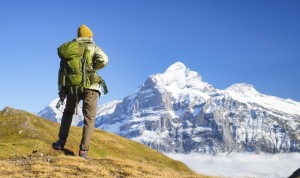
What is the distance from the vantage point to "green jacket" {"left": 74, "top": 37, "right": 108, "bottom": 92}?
1672 cm

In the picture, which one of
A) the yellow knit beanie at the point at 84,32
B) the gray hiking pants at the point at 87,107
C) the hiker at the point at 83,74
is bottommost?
the gray hiking pants at the point at 87,107

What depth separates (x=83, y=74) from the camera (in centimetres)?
1659

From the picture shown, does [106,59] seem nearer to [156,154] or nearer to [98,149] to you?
[98,149]

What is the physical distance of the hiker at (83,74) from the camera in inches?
651

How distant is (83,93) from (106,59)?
1.68 meters

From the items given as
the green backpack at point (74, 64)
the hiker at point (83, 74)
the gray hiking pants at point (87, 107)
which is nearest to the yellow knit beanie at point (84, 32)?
the hiker at point (83, 74)

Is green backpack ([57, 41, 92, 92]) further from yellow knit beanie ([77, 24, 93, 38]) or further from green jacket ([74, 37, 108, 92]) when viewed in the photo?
yellow knit beanie ([77, 24, 93, 38])

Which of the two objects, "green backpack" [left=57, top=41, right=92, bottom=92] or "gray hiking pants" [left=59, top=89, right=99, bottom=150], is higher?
"green backpack" [left=57, top=41, right=92, bottom=92]

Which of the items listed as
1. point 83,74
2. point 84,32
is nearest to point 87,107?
point 83,74

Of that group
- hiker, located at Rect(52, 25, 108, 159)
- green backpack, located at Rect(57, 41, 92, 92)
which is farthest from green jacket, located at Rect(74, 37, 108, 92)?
green backpack, located at Rect(57, 41, 92, 92)

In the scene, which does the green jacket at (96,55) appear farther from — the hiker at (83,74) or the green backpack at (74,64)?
the green backpack at (74,64)

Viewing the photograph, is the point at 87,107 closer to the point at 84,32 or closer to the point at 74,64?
the point at 74,64

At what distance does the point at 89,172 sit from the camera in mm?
16125

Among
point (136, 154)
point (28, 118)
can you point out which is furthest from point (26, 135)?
point (136, 154)
